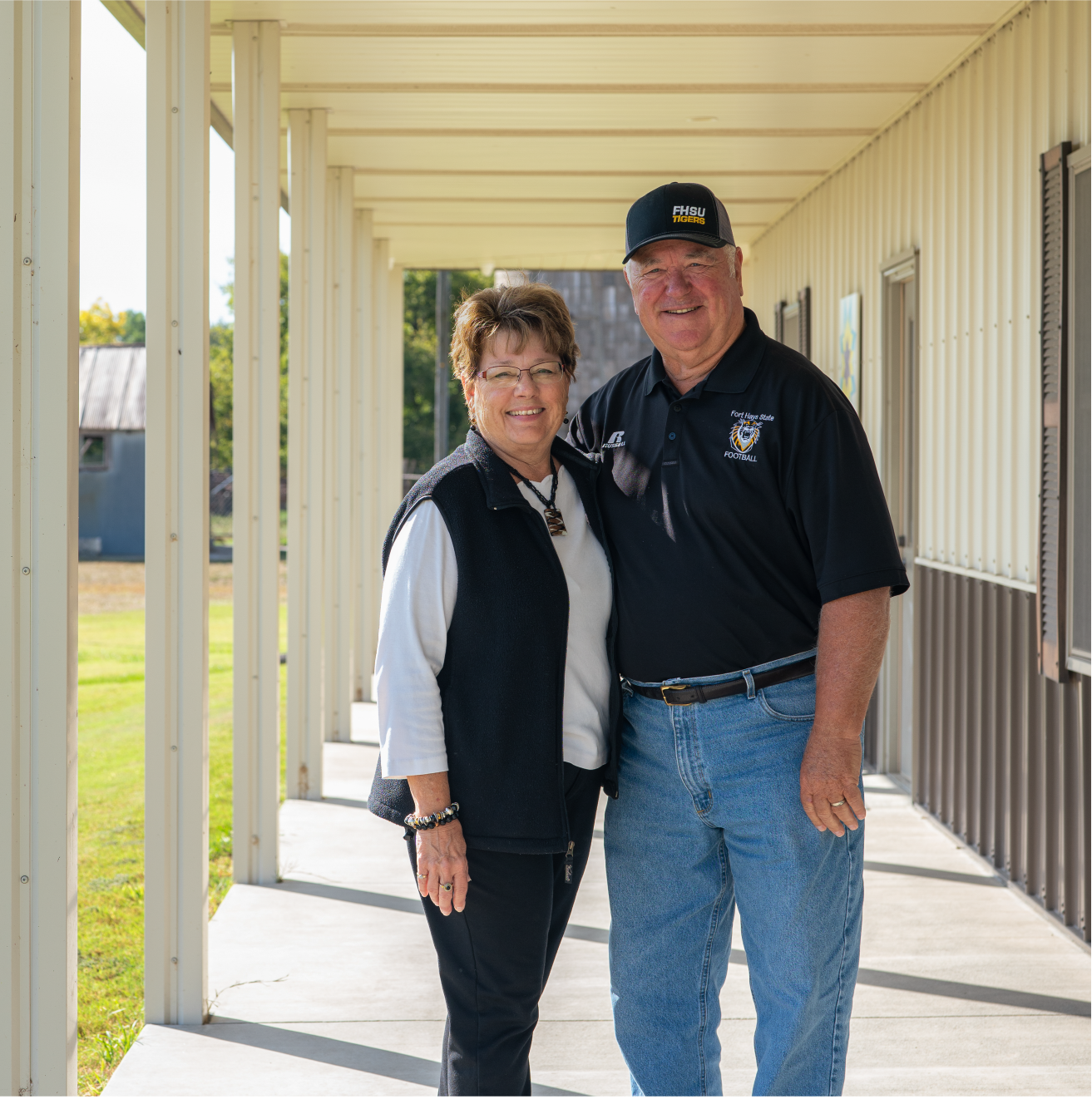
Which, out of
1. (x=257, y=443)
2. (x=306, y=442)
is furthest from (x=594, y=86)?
(x=257, y=443)

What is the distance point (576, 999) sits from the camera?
12.1ft

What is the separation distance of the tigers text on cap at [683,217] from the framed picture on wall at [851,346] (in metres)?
4.58

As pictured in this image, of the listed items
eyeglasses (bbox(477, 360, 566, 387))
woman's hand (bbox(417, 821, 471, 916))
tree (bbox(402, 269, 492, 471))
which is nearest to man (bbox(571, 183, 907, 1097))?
eyeglasses (bbox(477, 360, 566, 387))

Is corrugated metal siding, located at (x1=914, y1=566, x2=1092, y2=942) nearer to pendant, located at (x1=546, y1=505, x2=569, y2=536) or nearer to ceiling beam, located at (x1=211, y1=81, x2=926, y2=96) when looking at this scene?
ceiling beam, located at (x1=211, y1=81, x2=926, y2=96)

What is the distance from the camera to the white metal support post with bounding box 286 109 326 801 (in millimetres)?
5793

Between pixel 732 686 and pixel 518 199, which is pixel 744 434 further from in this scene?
pixel 518 199

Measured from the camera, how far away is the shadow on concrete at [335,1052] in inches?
126

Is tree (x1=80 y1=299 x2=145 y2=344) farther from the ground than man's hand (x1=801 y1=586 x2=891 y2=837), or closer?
farther from the ground

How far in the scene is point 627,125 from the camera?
6488mm

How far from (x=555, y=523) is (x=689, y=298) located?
1.63 feet

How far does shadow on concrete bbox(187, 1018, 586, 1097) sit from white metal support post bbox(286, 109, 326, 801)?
8.17 ft

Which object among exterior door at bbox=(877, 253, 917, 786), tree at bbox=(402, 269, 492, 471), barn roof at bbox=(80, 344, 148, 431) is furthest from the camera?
tree at bbox=(402, 269, 492, 471)

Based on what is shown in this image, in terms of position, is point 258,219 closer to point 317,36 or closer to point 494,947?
point 317,36

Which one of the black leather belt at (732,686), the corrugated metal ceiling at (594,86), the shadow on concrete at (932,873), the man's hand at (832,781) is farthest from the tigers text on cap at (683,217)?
the shadow on concrete at (932,873)
